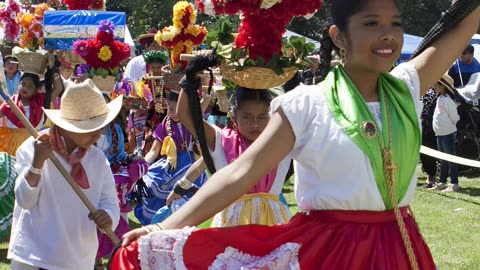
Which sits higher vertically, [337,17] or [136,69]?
[337,17]

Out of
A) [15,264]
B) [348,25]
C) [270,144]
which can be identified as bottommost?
[15,264]

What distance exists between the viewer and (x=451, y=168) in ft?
42.0


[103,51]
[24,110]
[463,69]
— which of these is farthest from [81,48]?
[463,69]

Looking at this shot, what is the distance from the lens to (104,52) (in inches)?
367

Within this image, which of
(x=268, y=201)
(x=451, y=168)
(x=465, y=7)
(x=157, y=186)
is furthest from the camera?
(x=451, y=168)

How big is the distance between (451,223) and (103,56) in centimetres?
419

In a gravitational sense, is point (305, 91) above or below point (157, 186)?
above

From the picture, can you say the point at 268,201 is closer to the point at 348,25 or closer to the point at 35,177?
the point at 35,177

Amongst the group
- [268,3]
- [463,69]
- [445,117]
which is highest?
[268,3]

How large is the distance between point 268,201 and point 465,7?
5.98ft

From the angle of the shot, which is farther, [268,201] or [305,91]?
[268,201]

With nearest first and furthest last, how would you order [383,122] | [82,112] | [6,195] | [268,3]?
[383,122] → [268,3] → [82,112] → [6,195]

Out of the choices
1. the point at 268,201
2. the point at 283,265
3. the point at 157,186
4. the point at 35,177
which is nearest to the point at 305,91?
the point at 283,265

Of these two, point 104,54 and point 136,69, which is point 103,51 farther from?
point 136,69
